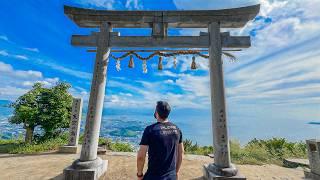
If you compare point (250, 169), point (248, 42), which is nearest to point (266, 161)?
point (250, 169)

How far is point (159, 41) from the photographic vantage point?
21.8 feet

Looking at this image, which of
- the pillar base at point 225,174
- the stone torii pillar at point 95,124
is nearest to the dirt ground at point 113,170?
the stone torii pillar at point 95,124

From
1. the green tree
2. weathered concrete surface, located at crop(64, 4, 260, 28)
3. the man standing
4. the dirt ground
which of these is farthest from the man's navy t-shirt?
the green tree

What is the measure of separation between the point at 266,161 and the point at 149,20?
8683 millimetres

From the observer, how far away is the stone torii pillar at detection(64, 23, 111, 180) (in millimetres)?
5590

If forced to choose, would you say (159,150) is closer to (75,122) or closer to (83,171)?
(83,171)

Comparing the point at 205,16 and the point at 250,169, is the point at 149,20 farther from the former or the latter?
the point at 250,169

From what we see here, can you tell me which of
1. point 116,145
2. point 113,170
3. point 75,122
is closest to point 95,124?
point 113,170

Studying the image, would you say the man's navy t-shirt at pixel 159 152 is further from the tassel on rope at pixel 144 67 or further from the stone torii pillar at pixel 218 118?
the tassel on rope at pixel 144 67

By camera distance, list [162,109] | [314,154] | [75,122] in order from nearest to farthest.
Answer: [162,109], [314,154], [75,122]

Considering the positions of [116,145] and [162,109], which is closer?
[162,109]

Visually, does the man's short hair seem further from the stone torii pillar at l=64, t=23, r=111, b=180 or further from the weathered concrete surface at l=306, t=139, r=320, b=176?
the weathered concrete surface at l=306, t=139, r=320, b=176

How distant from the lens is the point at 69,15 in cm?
685

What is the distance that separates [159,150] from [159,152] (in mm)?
28
